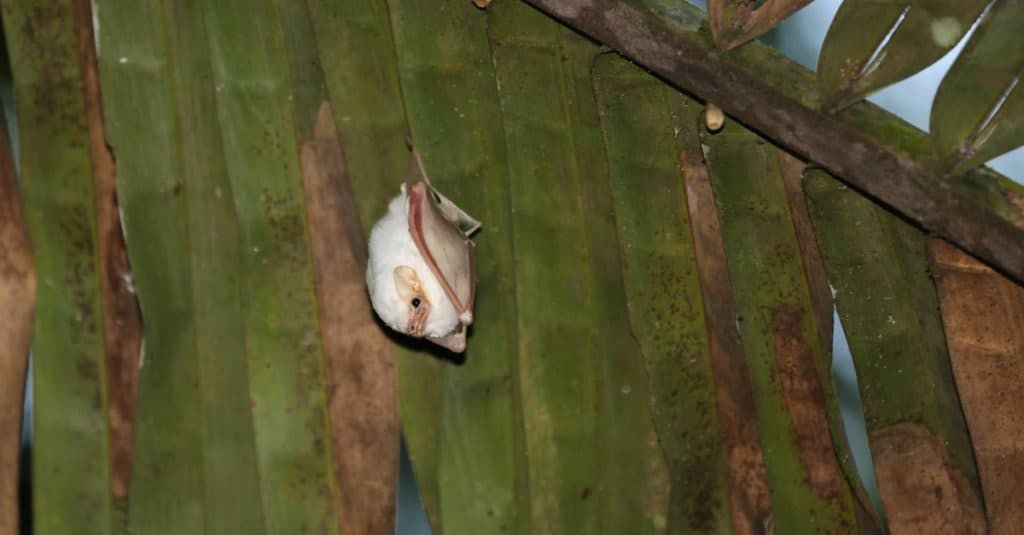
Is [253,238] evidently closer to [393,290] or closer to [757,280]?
[393,290]

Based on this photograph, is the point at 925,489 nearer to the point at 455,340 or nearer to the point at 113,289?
the point at 455,340

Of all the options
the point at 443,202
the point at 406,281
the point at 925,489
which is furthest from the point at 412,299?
the point at 925,489

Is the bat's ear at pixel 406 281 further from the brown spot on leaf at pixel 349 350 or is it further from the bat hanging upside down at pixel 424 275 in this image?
the brown spot on leaf at pixel 349 350

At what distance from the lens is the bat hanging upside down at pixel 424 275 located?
130cm

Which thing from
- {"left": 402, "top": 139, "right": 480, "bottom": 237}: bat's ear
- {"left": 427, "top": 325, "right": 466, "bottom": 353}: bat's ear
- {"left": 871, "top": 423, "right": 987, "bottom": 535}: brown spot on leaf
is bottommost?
{"left": 871, "top": 423, "right": 987, "bottom": 535}: brown spot on leaf

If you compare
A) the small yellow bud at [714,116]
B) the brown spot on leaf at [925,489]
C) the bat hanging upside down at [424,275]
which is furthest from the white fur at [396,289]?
the brown spot on leaf at [925,489]

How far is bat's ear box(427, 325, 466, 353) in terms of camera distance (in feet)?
4.38

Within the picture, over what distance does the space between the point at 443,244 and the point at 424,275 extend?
4 cm

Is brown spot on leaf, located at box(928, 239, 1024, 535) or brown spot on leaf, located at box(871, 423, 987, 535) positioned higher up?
brown spot on leaf, located at box(928, 239, 1024, 535)

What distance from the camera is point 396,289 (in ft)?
4.27

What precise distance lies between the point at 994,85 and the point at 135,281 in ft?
3.37

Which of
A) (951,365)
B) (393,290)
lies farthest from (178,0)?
(951,365)

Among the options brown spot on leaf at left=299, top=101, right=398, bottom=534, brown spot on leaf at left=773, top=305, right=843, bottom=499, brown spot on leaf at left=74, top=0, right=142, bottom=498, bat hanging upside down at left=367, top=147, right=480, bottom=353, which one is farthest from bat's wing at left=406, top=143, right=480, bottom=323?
brown spot on leaf at left=773, top=305, right=843, bottom=499

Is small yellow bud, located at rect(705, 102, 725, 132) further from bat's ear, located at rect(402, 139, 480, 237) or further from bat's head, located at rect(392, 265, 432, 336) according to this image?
bat's head, located at rect(392, 265, 432, 336)
